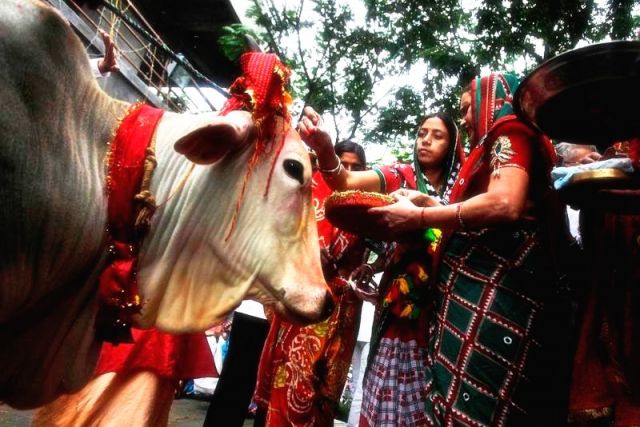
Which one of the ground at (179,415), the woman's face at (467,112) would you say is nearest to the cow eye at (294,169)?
the woman's face at (467,112)

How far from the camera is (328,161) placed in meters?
3.13

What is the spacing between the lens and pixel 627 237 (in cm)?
238

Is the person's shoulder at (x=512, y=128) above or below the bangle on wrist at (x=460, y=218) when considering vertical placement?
above

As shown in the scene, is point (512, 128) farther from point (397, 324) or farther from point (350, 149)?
point (350, 149)

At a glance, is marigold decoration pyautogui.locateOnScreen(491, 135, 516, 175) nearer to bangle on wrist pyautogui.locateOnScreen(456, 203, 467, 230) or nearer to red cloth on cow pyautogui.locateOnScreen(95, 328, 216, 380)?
bangle on wrist pyautogui.locateOnScreen(456, 203, 467, 230)

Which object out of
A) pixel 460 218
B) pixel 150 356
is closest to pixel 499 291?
pixel 460 218

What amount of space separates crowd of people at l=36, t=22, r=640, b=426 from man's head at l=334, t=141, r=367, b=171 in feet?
3.61

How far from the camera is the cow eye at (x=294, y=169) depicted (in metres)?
1.91

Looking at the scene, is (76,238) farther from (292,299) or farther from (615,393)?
(615,393)

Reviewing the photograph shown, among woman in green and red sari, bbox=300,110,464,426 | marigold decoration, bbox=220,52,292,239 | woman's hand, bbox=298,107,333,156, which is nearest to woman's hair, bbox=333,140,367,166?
woman in green and red sari, bbox=300,110,464,426

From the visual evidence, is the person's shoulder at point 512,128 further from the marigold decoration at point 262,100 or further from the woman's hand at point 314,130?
the marigold decoration at point 262,100

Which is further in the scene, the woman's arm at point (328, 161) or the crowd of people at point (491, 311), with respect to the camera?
the woman's arm at point (328, 161)

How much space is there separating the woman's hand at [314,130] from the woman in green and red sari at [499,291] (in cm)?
63

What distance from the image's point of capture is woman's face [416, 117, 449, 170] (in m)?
3.44
